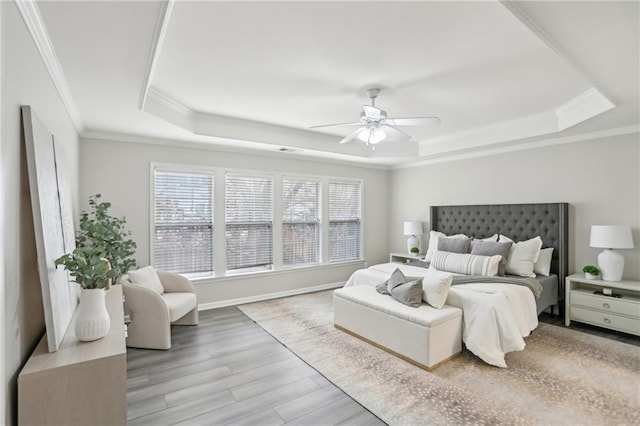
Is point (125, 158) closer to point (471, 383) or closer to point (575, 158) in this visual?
point (471, 383)

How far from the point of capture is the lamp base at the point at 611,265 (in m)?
3.56

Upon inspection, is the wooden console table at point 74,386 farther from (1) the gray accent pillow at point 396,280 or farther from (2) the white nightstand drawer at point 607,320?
(2) the white nightstand drawer at point 607,320

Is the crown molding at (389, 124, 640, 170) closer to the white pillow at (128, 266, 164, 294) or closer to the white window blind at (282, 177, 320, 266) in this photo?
the white window blind at (282, 177, 320, 266)

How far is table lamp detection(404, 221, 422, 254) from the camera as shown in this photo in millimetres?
5711

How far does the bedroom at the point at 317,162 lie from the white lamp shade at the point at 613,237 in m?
0.34

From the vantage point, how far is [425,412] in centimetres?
223

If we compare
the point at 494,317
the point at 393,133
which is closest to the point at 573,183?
the point at 494,317

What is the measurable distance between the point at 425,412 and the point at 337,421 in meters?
0.64

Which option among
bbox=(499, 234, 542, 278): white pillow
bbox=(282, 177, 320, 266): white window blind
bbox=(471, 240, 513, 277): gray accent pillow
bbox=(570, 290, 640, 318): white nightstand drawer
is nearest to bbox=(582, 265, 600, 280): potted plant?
bbox=(570, 290, 640, 318): white nightstand drawer

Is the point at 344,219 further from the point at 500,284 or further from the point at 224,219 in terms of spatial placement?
the point at 500,284

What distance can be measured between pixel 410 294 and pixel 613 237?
2.50 meters

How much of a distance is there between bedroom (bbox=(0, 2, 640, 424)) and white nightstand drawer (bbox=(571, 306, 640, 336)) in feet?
2.04

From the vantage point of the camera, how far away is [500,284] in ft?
11.5

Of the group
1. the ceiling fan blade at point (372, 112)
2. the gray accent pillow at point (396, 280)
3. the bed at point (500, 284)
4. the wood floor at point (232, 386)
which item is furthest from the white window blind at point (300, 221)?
the ceiling fan blade at point (372, 112)
